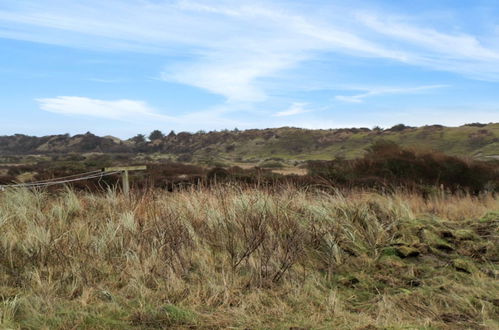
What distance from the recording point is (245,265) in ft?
16.9

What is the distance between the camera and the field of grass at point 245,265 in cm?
388

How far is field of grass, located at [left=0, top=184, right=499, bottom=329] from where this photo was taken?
388 centimetres

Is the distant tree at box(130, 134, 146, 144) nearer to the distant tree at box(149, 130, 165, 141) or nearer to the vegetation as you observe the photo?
the distant tree at box(149, 130, 165, 141)

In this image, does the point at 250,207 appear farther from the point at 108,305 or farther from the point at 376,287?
the point at 108,305

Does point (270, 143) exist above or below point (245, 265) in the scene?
above

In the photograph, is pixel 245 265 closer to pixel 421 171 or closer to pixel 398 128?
pixel 421 171

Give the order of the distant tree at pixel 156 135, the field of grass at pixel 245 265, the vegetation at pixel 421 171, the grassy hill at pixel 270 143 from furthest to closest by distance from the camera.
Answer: the distant tree at pixel 156 135, the grassy hill at pixel 270 143, the vegetation at pixel 421 171, the field of grass at pixel 245 265

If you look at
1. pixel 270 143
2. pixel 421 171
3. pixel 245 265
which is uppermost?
pixel 270 143

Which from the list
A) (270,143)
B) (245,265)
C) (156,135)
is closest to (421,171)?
(245,265)

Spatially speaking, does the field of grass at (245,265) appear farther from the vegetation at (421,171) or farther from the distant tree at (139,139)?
the distant tree at (139,139)

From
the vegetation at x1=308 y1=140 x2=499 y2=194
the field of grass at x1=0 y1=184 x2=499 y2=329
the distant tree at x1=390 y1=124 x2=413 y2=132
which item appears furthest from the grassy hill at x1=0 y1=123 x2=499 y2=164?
the field of grass at x1=0 y1=184 x2=499 y2=329

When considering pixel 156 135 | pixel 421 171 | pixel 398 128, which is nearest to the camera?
pixel 421 171

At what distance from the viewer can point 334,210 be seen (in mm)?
6953

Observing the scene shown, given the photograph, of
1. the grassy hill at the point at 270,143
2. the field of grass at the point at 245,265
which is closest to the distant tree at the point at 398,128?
the grassy hill at the point at 270,143
